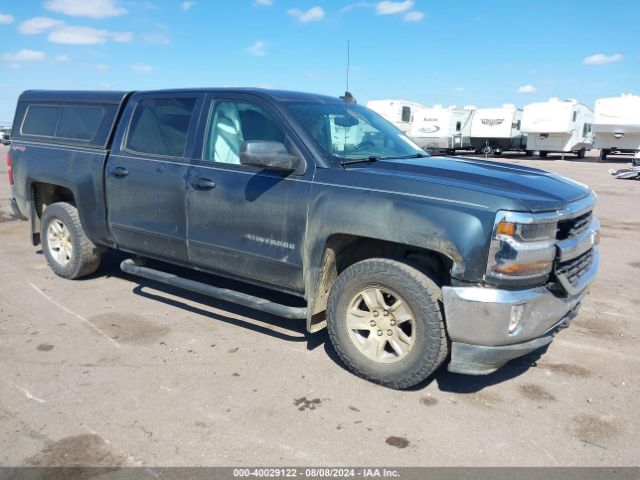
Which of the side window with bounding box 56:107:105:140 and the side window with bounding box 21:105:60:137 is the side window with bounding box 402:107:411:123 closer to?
the side window with bounding box 21:105:60:137

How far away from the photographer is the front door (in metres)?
3.98

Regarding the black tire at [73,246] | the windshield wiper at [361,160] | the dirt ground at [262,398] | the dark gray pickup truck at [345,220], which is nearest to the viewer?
the dirt ground at [262,398]

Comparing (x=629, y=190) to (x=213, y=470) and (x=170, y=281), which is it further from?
(x=213, y=470)

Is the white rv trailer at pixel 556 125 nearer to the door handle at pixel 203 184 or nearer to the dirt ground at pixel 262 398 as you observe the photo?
the dirt ground at pixel 262 398

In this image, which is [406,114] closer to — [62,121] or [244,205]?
[62,121]

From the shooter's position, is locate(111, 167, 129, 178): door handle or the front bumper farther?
locate(111, 167, 129, 178): door handle

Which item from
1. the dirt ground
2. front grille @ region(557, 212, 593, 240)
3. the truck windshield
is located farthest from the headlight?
the truck windshield

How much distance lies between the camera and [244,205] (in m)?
4.18

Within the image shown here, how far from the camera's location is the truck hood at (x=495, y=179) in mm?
3338

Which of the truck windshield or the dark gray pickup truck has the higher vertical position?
the truck windshield

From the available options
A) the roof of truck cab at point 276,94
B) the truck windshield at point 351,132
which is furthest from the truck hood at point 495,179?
the roof of truck cab at point 276,94

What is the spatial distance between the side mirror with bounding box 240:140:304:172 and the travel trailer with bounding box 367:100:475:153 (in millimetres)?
27230

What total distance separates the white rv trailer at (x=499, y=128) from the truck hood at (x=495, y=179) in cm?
2903

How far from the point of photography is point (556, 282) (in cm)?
344
